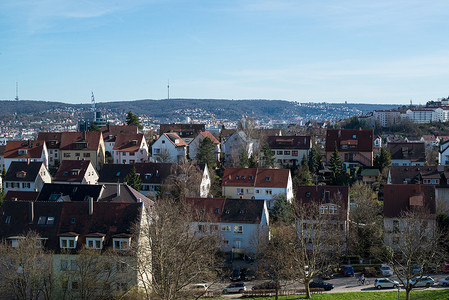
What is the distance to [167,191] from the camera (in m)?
56.5

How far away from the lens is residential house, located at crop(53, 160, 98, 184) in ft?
200

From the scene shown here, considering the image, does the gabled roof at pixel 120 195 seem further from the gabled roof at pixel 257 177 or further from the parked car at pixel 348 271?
the parked car at pixel 348 271

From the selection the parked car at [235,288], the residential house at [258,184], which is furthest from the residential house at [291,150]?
the parked car at [235,288]

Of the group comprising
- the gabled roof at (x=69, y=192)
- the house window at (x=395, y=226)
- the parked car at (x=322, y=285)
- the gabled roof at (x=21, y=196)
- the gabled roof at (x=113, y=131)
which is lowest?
the parked car at (x=322, y=285)

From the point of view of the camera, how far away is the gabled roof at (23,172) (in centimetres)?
6134

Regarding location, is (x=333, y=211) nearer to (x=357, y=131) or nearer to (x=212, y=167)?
(x=212, y=167)

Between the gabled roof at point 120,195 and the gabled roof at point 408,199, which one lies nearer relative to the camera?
the gabled roof at point 408,199

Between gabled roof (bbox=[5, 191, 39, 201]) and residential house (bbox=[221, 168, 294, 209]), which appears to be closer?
gabled roof (bbox=[5, 191, 39, 201])

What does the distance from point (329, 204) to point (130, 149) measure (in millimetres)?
37404

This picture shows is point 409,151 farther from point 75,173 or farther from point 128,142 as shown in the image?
point 75,173

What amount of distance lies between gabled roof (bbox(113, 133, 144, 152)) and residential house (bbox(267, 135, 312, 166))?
20.4 m

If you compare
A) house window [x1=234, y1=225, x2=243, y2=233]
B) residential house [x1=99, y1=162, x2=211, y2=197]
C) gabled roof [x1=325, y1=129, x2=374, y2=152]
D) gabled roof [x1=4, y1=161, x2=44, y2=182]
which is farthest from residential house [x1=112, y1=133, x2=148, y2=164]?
house window [x1=234, y1=225, x2=243, y2=233]

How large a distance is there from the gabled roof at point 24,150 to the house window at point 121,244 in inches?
1726

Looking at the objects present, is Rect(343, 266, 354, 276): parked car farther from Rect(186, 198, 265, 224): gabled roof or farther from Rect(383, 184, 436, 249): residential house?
Rect(186, 198, 265, 224): gabled roof
